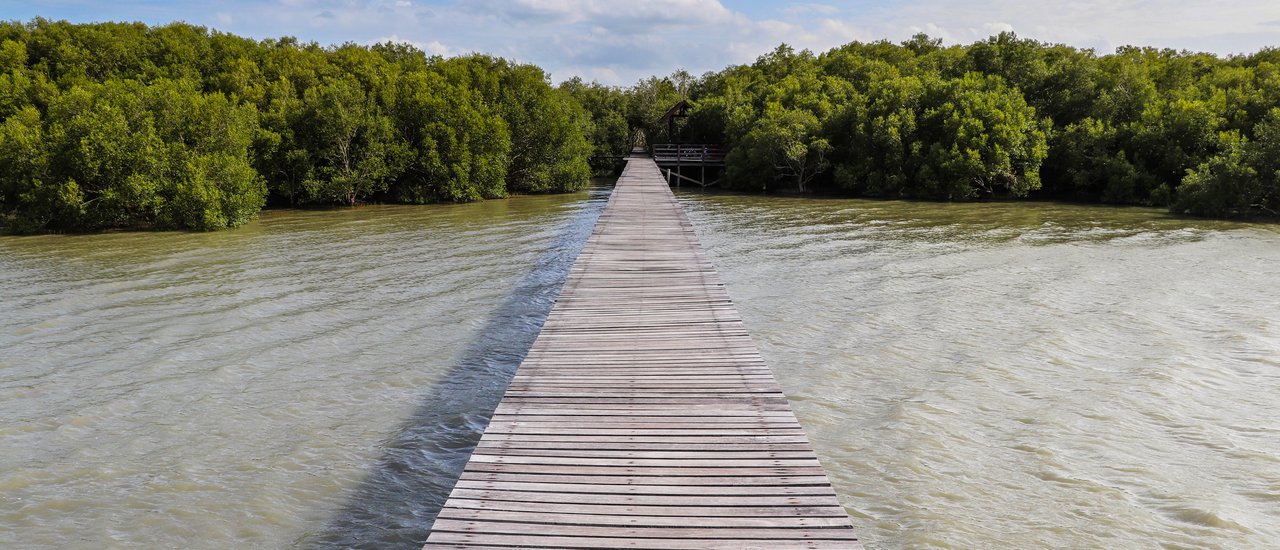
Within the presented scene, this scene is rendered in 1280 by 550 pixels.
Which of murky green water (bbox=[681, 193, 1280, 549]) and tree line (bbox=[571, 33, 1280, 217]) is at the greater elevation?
tree line (bbox=[571, 33, 1280, 217])

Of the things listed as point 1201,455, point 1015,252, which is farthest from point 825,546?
point 1015,252

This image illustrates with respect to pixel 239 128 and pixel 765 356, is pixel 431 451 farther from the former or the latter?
pixel 239 128

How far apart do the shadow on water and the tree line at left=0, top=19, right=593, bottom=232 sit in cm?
1585

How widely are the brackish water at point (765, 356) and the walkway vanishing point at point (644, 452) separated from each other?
4.06ft

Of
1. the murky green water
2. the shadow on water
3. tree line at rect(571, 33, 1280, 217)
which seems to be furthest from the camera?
tree line at rect(571, 33, 1280, 217)

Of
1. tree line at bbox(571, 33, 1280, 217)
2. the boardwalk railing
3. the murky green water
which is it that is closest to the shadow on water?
the murky green water

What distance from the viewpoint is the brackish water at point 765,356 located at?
597 centimetres

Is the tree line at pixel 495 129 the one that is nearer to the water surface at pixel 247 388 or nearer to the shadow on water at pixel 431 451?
the water surface at pixel 247 388

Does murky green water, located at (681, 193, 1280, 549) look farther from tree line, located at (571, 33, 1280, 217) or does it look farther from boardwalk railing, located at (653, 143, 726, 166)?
boardwalk railing, located at (653, 143, 726, 166)

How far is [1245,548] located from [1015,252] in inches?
542

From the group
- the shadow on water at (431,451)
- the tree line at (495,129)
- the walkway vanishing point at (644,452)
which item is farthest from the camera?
the tree line at (495,129)

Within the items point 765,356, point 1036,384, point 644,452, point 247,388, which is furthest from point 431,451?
point 1036,384

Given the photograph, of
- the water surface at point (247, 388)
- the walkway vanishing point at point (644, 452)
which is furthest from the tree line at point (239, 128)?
the walkway vanishing point at point (644, 452)

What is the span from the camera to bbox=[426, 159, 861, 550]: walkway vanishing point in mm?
4004
